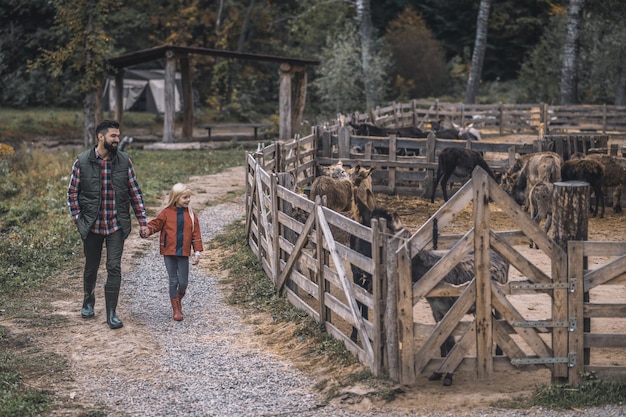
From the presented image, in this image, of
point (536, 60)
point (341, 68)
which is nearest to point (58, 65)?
point (341, 68)

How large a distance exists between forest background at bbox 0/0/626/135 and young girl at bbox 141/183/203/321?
29309 mm

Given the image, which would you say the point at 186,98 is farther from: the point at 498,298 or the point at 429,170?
the point at 498,298

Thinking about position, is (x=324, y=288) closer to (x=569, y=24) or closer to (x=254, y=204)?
(x=254, y=204)

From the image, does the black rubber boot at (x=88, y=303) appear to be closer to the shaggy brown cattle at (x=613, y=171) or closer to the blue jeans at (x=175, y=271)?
the blue jeans at (x=175, y=271)

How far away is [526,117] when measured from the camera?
35.7 meters

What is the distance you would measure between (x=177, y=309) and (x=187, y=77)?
2335 centimetres

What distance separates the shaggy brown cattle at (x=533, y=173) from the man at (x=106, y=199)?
8.67 m

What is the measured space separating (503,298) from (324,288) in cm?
238

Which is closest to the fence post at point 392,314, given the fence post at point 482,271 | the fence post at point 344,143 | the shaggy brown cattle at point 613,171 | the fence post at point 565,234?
the fence post at point 482,271

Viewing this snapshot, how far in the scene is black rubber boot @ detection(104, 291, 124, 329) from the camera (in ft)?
33.8

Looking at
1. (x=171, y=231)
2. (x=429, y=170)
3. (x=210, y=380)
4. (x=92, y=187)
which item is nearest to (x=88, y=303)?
(x=171, y=231)

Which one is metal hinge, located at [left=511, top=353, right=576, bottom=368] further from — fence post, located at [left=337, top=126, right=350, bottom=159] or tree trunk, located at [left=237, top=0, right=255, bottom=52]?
tree trunk, located at [left=237, top=0, right=255, bottom=52]

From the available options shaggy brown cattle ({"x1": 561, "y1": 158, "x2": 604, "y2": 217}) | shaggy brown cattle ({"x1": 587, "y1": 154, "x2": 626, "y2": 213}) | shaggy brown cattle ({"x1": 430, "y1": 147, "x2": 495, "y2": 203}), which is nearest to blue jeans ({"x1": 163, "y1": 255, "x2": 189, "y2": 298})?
shaggy brown cattle ({"x1": 561, "y1": 158, "x2": 604, "y2": 217})

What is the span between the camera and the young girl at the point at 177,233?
10.6 metres
